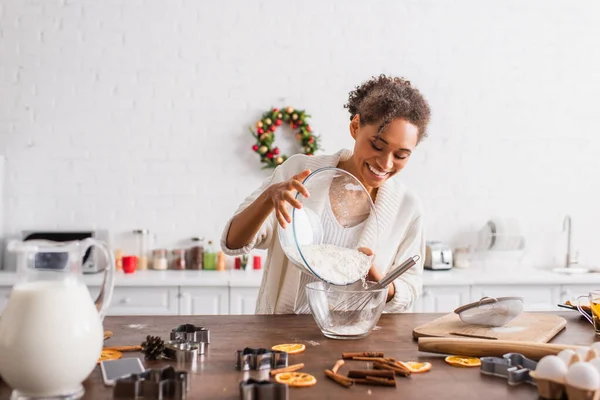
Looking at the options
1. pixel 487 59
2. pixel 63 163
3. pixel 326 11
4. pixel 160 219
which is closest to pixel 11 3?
pixel 63 163

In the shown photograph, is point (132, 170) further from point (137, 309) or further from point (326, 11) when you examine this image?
point (326, 11)

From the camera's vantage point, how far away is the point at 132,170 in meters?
4.00

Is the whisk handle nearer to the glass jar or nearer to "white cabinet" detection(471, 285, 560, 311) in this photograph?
"white cabinet" detection(471, 285, 560, 311)

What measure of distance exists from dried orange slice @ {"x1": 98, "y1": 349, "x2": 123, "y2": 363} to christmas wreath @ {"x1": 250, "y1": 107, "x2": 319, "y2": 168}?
2.65 m

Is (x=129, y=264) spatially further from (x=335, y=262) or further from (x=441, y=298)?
(x=335, y=262)

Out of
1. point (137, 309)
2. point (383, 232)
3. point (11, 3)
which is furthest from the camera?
point (11, 3)

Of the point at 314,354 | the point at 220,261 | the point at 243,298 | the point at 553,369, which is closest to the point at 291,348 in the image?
the point at 314,354

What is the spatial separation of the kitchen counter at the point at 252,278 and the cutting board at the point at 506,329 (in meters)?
1.89

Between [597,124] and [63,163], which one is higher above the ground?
[597,124]

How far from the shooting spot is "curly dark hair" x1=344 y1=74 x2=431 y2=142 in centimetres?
192

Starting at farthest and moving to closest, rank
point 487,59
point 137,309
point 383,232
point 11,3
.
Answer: point 487,59 → point 11,3 → point 137,309 → point 383,232

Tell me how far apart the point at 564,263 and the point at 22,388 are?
12.8 feet

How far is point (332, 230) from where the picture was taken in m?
1.78

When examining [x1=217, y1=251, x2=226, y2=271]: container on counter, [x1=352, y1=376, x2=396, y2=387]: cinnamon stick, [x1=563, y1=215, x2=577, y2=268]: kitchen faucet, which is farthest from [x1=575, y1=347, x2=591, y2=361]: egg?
[x1=563, y1=215, x2=577, y2=268]: kitchen faucet
